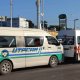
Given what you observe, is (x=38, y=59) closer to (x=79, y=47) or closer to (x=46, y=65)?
(x=46, y=65)

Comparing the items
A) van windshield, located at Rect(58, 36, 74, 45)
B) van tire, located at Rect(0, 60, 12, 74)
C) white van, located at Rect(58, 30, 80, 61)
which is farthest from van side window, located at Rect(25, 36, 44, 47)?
van windshield, located at Rect(58, 36, 74, 45)

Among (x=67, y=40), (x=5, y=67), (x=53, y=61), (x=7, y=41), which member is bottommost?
(x=5, y=67)

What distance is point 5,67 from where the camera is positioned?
15.2 m

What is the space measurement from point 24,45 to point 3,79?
3446 millimetres

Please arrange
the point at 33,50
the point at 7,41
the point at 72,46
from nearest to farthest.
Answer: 1. the point at 7,41
2. the point at 33,50
3. the point at 72,46

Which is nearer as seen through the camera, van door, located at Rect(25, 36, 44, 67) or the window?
van door, located at Rect(25, 36, 44, 67)

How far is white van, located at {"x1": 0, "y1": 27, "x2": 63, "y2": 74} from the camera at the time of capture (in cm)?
1540

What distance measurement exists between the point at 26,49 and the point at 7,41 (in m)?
1.27

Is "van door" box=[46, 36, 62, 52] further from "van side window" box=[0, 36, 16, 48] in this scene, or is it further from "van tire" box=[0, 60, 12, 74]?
"van tire" box=[0, 60, 12, 74]

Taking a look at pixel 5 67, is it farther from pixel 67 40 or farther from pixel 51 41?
pixel 67 40

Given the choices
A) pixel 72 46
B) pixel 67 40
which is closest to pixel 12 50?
pixel 72 46

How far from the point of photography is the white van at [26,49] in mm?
15398

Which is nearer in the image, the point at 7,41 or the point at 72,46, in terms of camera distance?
the point at 7,41

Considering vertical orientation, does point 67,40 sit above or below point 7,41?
above
